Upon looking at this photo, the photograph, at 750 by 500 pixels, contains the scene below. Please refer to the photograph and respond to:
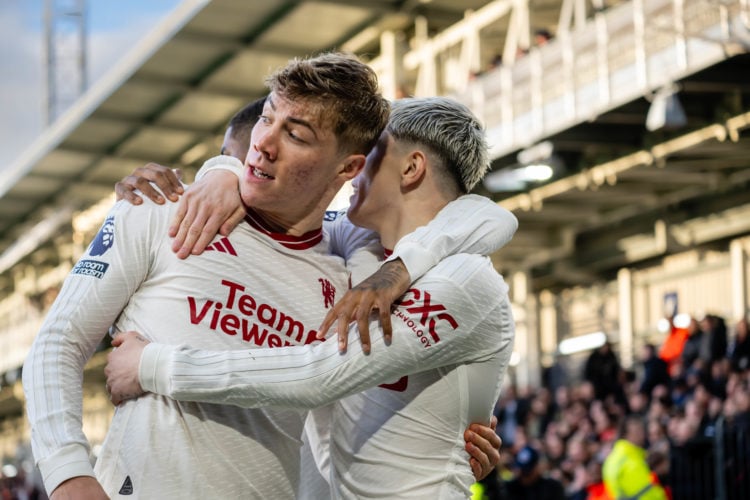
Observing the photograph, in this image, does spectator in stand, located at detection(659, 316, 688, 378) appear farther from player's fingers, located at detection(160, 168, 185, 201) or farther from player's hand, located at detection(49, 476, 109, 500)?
player's hand, located at detection(49, 476, 109, 500)

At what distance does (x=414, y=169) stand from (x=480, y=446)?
0.86 meters

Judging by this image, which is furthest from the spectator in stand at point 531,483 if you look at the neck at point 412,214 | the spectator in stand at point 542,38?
the neck at point 412,214

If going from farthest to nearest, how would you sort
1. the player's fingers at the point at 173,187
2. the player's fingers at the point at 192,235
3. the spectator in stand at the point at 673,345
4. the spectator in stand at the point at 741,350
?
the spectator in stand at the point at 673,345 < the spectator in stand at the point at 741,350 < the player's fingers at the point at 173,187 < the player's fingers at the point at 192,235

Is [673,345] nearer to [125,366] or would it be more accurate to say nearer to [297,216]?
[297,216]

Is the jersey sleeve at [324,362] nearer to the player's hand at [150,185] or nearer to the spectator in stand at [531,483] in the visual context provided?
the player's hand at [150,185]

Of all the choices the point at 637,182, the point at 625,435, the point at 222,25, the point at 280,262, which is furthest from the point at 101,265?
the point at 222,25

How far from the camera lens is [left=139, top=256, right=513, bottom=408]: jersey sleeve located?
11.6ft

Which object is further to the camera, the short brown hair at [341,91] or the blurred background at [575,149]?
the blurred background at [575,149]

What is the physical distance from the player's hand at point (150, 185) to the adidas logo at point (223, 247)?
18 centimetres

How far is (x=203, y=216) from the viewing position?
3752 mm

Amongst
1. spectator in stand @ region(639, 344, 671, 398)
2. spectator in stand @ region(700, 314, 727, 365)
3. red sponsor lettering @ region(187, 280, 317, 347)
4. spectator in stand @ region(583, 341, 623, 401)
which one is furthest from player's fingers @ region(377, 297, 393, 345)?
spectator in stand @ region(583, 341, 623, 401)

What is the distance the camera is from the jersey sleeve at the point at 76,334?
11.6 feet

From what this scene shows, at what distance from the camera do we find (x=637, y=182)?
22.0 metres

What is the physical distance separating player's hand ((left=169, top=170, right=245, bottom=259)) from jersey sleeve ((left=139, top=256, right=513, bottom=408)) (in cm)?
34
